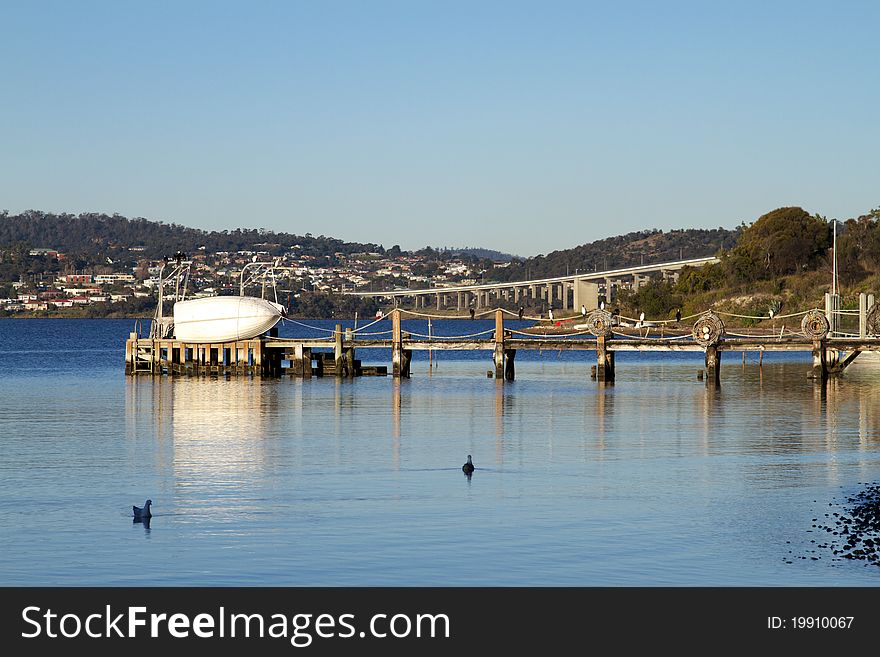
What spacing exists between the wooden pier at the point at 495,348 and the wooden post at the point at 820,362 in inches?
1.6

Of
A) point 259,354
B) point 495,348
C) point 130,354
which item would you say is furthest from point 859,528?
point 130,354

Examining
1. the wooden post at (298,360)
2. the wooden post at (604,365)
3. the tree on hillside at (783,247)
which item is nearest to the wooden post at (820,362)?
the wooden post at (604,365)

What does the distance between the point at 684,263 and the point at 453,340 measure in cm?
10374

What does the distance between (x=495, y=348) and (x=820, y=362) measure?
1445 centimetres

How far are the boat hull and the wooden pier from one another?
63 cm

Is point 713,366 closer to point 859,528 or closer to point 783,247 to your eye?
point 859,528

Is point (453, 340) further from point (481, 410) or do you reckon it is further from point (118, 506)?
point (118, 506)

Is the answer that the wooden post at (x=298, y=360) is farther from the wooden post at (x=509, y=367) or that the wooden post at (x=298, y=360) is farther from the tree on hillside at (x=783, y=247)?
the tree on hillside at (x=783, y=247)

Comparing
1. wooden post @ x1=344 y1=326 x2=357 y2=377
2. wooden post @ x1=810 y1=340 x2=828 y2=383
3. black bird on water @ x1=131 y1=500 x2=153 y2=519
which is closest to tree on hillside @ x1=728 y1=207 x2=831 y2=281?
wooden post @ x1=344 y1=326 x2=357 y2=377

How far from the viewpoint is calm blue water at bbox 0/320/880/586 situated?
65.0ft

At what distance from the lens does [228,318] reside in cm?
6331

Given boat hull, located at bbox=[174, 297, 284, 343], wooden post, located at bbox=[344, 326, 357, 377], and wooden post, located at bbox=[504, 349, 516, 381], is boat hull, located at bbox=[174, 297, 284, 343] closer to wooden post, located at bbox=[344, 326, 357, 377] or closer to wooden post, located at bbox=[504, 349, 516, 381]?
wooden post, located at bbox=[344, 326, 357, 377]

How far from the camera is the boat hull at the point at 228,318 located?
207 ft
